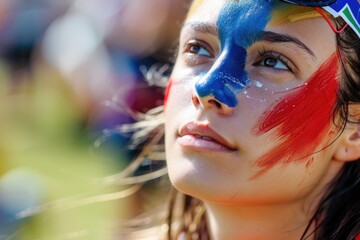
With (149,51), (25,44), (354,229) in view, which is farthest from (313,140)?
(25,44)

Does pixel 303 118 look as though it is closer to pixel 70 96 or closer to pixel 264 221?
pixel 264 221

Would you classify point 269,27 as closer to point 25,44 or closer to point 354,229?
point 354,229

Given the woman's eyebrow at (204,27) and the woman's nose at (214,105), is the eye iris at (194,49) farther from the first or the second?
the woman's nose at (214,105)

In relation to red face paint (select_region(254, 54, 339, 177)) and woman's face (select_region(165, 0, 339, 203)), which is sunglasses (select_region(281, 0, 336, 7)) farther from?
red face paint (select_region(254, 54, 339, 177))

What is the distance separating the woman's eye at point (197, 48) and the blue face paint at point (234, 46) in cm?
8

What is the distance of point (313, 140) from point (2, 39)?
105 inches

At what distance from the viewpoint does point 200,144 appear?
2070mm

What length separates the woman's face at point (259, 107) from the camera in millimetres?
2053

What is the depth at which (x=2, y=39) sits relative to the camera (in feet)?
14.4

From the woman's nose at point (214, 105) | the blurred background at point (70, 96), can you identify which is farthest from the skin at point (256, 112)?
the blurred background at point (70, 96)

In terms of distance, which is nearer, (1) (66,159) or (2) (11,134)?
(1) (66,159)

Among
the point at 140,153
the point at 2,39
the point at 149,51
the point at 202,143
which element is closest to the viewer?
the point at 202,143

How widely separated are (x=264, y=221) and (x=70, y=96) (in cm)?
189

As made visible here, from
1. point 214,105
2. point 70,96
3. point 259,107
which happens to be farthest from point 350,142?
point 70,96
